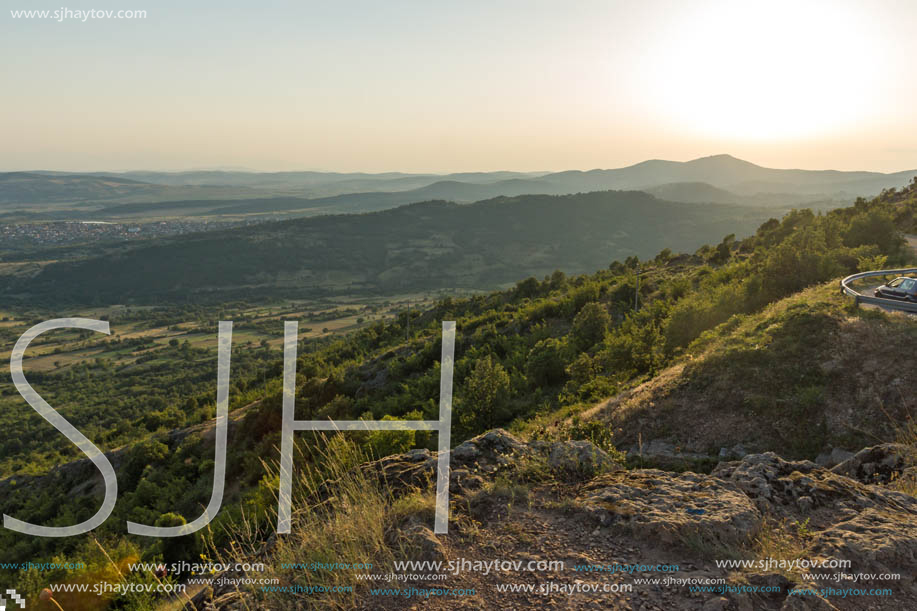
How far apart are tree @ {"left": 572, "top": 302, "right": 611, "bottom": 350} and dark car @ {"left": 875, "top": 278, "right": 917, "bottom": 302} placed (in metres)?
12.1

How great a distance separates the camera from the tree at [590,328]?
24.8 meters

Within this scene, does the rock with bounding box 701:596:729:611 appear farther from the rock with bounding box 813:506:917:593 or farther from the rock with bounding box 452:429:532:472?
the rock with bounding box 452:429:532:472

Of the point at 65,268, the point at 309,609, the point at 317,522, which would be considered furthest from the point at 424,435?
the point at 65,268

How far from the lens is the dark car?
13.4 meters

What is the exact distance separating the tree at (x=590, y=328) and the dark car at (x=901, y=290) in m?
12.1

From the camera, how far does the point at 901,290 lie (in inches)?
537

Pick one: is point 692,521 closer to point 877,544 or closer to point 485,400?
point 877,544

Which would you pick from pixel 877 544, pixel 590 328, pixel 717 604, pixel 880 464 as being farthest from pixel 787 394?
pixel 590 328

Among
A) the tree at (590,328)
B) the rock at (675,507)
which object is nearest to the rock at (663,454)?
the rock at (675,507)

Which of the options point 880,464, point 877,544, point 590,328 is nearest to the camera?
point 877,544

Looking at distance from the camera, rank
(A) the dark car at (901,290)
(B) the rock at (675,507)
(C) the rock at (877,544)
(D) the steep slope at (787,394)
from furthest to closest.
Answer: (A) the dark car at (901,290)
(D) the steep slope at (787,394)
(B) the rock at (675,507)
(C) the rock at (877,544)

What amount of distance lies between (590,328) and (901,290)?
43.4 feet

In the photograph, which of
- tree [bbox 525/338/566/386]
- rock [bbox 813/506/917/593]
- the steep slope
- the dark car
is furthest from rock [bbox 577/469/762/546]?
tree [bbox 525/338/566/386]

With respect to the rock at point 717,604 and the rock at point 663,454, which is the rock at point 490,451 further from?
the rock at point 663,454
